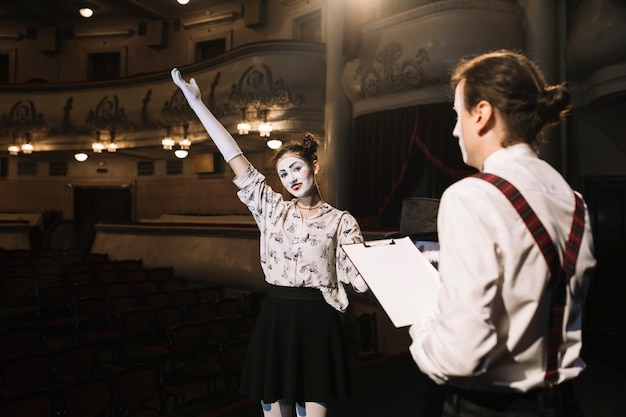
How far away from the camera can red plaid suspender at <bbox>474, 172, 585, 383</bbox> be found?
41.3 inches

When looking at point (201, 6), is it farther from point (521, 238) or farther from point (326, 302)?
point (521, 238)

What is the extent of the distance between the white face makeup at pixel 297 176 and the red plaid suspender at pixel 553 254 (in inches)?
47.0

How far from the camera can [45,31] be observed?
15922 millimetres

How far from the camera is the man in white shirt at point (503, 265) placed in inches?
40.2

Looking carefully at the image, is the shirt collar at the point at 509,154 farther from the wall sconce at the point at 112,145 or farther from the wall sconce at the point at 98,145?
the wall sconce at the point at 98,145

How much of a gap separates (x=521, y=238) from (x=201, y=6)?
592 inches

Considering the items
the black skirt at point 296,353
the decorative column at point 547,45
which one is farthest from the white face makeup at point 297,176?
the decorative column at point 547,45

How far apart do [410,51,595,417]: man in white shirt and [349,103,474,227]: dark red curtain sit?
6215 millimetres

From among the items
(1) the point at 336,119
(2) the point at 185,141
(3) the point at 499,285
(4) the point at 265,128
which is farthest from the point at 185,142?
(3) the point at 499,285

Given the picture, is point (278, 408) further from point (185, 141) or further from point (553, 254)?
point (185, 141)

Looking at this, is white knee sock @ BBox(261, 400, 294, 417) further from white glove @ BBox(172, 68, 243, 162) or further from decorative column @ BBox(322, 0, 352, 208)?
decorative column @ BBox(322, 0, 352, 208)

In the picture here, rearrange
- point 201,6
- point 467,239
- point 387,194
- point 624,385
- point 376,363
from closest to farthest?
point 467,239 < point 624,385 < point 376,363 < point 387,194 < point 201,6

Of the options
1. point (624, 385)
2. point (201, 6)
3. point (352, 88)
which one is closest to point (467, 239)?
point (624, 385)

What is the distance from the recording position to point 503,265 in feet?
3.43
